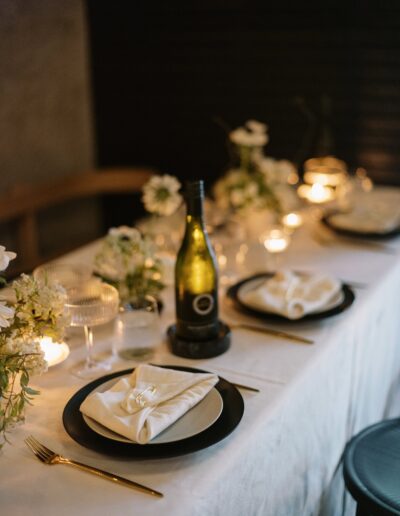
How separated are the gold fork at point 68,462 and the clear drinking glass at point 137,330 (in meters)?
0.35

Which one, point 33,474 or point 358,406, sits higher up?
point 33,474

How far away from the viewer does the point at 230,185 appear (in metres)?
2.51

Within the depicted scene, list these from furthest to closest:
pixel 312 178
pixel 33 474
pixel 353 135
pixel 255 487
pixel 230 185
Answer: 1. pixel 353 135
2. pixel 312 178
3. pixel 230 185
4. pixel 255 487
5. pixel 33 474

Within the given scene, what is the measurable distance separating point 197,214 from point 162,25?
8.50 feet

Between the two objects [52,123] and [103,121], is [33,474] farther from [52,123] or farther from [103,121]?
[103,121]

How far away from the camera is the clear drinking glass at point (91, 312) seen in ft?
4.68

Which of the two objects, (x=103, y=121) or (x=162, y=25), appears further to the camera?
(x=103, y=121)

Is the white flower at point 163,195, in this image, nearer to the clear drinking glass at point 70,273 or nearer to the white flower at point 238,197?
the clear drinking glass at point 70,273

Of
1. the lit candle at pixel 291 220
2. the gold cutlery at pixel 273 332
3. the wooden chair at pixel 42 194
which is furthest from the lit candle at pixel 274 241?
the wooden chair at pixel 42 194

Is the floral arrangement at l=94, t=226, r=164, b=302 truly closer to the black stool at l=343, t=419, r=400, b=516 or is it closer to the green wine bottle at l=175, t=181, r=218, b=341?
the green wine bottle at l=175, t=181, r=218, b=341

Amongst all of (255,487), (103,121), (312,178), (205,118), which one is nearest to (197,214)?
(255,487)

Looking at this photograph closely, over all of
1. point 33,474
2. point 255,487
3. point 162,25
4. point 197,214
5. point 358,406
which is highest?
point 162,25

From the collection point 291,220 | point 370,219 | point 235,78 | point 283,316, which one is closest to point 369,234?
point 370,219

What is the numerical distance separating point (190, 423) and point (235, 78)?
2.76m
